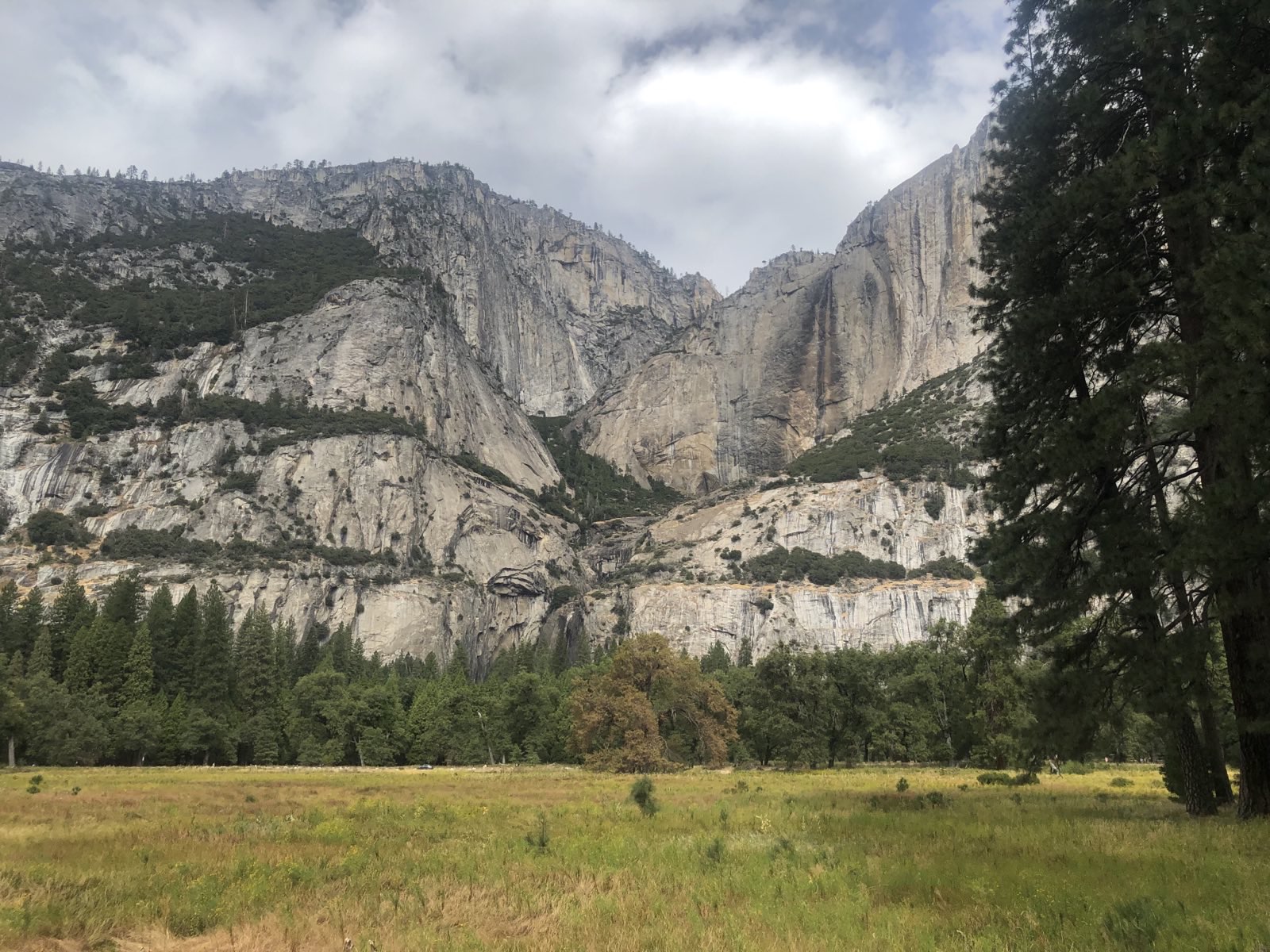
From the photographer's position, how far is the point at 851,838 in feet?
45.0

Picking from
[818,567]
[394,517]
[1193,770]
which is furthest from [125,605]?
[818,567]

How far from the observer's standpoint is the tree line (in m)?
52.1

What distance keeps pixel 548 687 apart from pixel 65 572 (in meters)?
75.6

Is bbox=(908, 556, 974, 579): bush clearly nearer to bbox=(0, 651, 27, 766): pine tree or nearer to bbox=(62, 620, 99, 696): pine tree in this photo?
bbox=(62, 620, 99, 696): pine tree

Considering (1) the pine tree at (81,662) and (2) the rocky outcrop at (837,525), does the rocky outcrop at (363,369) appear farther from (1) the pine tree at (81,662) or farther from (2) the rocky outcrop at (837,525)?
(1) the pine tree at (81,662)

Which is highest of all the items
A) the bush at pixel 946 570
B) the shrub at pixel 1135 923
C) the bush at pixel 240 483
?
the bush at pixel 240 483

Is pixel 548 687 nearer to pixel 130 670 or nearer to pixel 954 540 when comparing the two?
pixel 130 670

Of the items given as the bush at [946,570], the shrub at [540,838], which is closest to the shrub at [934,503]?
the bush at [946,570]

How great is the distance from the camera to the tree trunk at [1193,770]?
1397cm

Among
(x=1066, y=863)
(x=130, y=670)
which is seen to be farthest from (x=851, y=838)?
(x=130, y=670)

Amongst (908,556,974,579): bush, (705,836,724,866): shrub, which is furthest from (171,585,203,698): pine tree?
(908,556,974,579): bush

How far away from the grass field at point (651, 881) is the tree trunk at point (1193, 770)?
0.73 m

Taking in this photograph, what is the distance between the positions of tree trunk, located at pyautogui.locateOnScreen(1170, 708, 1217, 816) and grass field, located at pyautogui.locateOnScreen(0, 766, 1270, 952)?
28.6 inches

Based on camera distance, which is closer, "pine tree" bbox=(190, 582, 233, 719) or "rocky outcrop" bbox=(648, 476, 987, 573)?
"pine tree" bbox=(190, 582, 233, 719)
